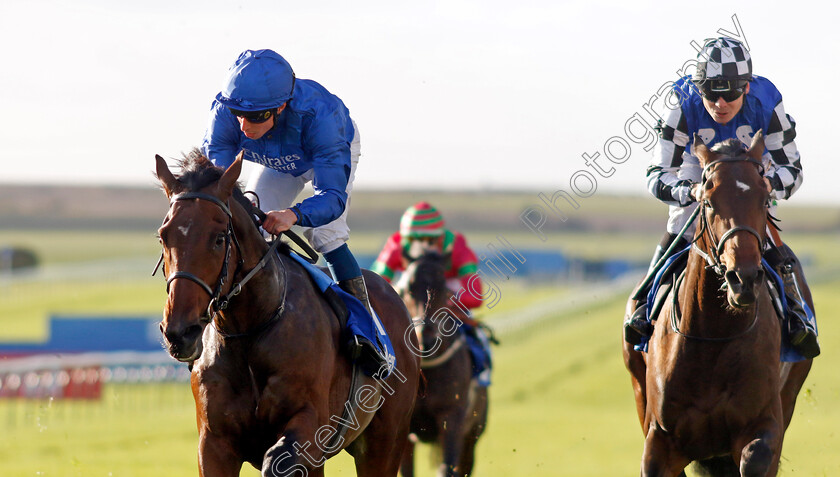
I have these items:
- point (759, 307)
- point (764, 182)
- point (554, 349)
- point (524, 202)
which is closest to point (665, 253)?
point (759, 307)

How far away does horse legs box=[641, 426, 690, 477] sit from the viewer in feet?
17.3

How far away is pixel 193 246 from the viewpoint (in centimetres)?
411

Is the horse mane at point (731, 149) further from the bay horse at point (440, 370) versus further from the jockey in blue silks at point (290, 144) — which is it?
the bay horse at point (440, 370)

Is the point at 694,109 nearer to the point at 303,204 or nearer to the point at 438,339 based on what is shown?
the point at 303,204

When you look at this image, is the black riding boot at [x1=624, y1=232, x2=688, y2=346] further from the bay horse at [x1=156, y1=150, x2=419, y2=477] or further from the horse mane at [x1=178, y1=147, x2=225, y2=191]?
the horse mane at [x1=178, y1=147, x2=225, y2=191]

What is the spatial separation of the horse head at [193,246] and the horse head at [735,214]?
6.69ft

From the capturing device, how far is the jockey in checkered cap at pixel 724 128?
18.0ft

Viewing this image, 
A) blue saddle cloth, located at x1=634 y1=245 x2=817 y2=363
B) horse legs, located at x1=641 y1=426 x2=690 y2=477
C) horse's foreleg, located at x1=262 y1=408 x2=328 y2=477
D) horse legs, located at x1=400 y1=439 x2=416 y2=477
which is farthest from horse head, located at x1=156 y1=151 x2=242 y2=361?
horse legs, located at x1=400 y1=439 x2=416 y2=477

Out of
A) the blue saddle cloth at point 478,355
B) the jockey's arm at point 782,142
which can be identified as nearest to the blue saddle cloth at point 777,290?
the jockey's arm at point 782,142

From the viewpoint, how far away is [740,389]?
17.0 feet

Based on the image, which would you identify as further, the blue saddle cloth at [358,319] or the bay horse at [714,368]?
the blue saddle cloth at [358,319]

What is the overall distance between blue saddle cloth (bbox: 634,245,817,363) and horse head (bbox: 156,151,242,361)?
240 centimetres

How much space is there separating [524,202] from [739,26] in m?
98.8

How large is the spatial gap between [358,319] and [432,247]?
3.01 m
